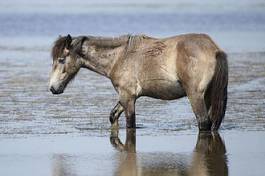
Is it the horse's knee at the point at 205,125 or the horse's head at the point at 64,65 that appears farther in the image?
the horse's head at the point at 64,65

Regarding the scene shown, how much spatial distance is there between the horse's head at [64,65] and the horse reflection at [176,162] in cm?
150

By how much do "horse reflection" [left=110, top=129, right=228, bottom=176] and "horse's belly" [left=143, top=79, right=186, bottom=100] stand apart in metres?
0.72

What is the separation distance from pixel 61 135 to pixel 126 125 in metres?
0.94

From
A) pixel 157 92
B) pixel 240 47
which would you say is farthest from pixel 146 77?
pixel 240 47

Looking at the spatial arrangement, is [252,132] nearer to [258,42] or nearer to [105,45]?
[105,45]

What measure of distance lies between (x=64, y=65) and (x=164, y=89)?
1494 mm

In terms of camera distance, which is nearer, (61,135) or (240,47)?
(61,135)

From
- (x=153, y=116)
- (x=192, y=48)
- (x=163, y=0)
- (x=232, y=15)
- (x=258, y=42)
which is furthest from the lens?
(x=163, y=0)

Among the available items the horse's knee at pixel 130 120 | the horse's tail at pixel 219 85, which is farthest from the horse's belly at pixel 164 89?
the horse's tail at pixel 219 85

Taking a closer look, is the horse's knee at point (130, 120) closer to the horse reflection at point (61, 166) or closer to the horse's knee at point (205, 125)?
the horse's knee at point (205, 125)

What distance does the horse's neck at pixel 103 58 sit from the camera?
1160 cm

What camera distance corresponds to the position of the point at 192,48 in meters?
10.8

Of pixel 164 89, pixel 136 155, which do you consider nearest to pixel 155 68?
pixel 164 89

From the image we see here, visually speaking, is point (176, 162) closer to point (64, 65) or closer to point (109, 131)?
point (109, 131)
